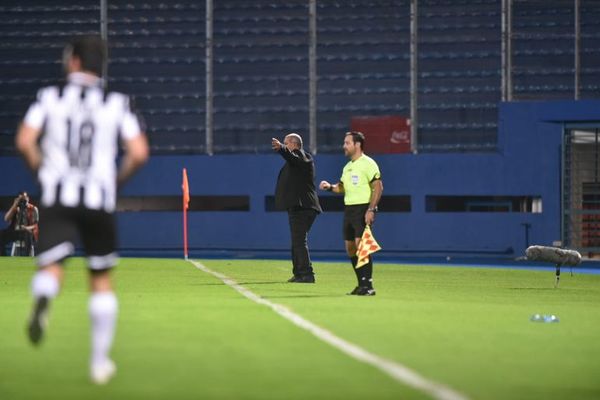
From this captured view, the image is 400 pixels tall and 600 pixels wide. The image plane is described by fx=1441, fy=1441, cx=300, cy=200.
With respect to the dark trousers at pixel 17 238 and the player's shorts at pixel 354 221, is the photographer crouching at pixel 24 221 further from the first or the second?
the player's shorts at pixel 354 221

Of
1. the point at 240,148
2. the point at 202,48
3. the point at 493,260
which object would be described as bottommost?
the point at 493,260

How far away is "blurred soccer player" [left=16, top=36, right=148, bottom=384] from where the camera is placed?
26.0 feet

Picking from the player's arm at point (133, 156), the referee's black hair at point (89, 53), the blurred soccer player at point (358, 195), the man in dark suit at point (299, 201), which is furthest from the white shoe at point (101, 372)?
the man in dark suit at point (299, 201)

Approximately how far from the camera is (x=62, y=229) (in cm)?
794

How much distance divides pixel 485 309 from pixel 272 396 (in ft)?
25.4

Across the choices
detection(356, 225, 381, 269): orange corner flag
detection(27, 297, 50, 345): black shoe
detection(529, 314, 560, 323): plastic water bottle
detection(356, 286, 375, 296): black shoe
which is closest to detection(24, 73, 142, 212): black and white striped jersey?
detection(27, 297, 50, 345): black shoe

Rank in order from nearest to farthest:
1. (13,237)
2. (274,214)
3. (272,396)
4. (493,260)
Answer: (272,396) → (13,237) → (493,260) → (274,214)

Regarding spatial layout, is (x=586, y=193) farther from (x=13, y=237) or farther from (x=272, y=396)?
(x=272, y=396)

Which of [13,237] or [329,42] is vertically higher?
[329,42]

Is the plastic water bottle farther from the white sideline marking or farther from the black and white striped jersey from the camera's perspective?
the black and white striped jersey

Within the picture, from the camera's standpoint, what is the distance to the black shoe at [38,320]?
7902 mm

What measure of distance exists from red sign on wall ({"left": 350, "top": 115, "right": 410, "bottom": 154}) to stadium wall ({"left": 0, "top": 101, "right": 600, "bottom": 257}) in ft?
1.05

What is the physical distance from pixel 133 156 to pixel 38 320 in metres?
1.05

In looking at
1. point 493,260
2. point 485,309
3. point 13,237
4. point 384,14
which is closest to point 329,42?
point 384,14
